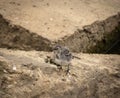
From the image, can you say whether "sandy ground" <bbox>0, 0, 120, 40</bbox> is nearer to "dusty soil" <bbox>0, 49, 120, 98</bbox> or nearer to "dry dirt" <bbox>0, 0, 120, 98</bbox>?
"dry dirt" <bbox>0, 0, 120, 98</bbox>

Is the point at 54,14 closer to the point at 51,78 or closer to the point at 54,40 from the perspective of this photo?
the point at 54,40

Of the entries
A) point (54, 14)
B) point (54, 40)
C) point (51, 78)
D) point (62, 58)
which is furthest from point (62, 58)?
point (54, 14)

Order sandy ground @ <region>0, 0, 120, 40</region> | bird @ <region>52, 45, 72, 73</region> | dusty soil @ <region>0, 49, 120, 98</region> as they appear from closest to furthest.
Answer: dusty soil @ <region>0, 49, 120, 98</region>, bird @ <region>52, 45, 72, 73</region>, sandy ground @ <region>0, 0, 120, 40</region>

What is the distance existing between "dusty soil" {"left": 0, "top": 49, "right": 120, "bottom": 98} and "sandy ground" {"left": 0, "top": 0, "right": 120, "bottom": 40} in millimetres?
734

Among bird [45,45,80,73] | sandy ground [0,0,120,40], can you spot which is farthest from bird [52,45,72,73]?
sandy ground [0,0,120,40]

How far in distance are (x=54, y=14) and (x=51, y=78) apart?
160cm

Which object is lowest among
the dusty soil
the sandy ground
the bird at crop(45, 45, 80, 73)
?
the dusty soil

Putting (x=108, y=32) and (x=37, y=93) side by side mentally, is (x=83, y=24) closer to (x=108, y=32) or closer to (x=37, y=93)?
(x=108, y=32)

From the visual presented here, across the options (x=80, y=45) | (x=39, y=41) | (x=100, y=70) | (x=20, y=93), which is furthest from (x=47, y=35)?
(x=20, y=93)

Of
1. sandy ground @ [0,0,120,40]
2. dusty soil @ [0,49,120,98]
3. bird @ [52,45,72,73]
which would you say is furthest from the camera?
sandy ground @ [0,0,120,40]

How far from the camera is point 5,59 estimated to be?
10.9 ft

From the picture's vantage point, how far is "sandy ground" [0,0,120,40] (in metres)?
4.39

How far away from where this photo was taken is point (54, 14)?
4.72 meters

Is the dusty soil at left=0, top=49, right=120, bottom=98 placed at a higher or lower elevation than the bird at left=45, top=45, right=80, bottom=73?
lower
